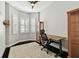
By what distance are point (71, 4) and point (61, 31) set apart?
5.08 ft

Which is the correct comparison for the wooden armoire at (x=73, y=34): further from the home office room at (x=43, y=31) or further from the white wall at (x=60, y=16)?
the white wall at (x=60, y=16)

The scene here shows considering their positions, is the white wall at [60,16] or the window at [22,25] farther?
the window at [22,25]

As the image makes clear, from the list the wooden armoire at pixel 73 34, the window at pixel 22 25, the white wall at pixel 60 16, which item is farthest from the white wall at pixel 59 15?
the window at pixel 22 25

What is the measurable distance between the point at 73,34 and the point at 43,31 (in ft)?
8.99

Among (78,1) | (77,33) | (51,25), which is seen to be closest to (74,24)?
(77,33)

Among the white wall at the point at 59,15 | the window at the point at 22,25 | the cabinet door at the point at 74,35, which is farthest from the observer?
the window at the point at 22,25

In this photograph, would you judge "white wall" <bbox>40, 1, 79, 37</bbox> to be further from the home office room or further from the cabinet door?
the cabinet door

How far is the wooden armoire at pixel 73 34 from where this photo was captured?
4.26 metres

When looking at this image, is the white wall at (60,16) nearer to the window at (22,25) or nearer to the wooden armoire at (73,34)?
the wooden armoire at (73,34)

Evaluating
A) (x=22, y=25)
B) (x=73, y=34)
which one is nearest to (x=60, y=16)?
(x=73, y=34)

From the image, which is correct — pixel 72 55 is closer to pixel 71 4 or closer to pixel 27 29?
pixel 71 4

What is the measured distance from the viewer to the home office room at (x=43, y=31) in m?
4.30

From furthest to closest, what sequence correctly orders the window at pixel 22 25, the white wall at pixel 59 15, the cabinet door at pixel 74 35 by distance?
the window at pixel 22 25 < the white wall at pixel 59 15 < the cabinet door at pixel 74 35

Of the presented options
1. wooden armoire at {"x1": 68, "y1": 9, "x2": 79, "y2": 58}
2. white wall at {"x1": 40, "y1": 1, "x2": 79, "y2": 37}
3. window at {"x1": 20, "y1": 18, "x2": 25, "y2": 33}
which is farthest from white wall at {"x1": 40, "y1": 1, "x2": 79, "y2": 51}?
window at {"x1": 20, "y1": 18, "x2": 25, "y2": 33}
